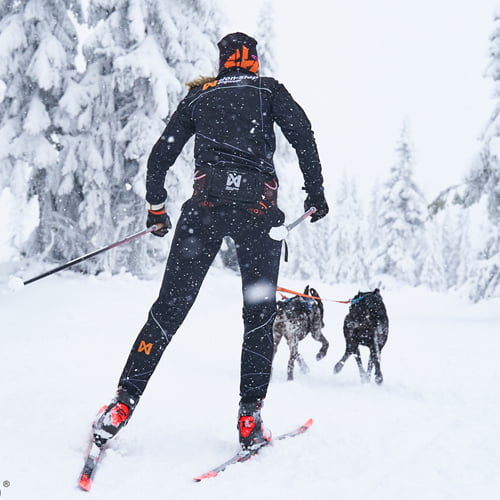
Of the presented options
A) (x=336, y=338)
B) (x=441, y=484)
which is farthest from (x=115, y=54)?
(x=441, y=484)

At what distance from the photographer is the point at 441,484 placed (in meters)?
2.73

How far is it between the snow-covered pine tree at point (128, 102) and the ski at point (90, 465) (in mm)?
10548

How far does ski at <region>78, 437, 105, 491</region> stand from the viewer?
254 cm

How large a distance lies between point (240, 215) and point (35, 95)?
1078 cm

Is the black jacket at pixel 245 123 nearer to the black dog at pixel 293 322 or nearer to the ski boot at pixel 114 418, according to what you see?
the ski boot at pixel 114 418

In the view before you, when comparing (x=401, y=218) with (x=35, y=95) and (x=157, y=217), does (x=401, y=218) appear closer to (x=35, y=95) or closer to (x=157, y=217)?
(x=35, y=95)

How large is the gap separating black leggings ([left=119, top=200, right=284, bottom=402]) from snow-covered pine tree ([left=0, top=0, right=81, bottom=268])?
31.5 feet

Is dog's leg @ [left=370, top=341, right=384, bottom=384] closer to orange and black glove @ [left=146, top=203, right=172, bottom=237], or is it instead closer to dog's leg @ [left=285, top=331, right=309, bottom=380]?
dog's leg @ [left=285, top=331, right=309, bottom=380]

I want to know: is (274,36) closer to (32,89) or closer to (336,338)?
(32,89)

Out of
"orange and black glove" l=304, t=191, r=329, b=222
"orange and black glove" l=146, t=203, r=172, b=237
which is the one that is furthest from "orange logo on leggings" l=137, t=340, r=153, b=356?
"orange and black glove" l=304, t=191, r=329, b=222

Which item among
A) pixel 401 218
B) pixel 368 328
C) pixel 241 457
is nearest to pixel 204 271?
pixel 241 457

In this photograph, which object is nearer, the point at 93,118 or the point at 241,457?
the point at 241,457

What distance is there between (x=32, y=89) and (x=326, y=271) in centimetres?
3996

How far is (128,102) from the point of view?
13.8 metres
